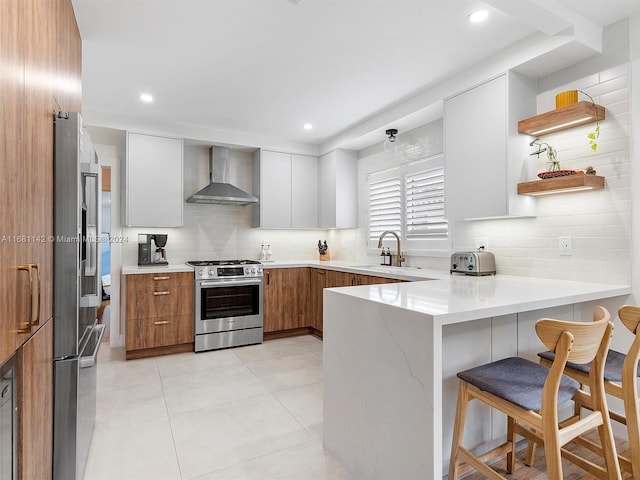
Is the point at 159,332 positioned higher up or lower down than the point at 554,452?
lower down

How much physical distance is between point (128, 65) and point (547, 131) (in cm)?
303

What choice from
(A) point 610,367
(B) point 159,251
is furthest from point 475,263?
(B) point 159,251

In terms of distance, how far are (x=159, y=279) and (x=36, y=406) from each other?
2501 mm

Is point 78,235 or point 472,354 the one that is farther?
point 472,354

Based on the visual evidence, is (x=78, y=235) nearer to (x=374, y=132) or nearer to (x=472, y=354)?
(x=472, y=354)

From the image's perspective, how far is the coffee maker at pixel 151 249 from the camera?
394 centimetres

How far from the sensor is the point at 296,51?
253cm

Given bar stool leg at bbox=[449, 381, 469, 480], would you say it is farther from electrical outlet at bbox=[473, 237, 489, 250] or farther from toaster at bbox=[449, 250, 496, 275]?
electrical outlet at bbox=[473, 237, 489, 250]

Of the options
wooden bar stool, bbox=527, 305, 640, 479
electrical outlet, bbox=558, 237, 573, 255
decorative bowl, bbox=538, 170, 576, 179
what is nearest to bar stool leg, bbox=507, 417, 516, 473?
wooden bar stool, bbox=527, 305, 640, 479

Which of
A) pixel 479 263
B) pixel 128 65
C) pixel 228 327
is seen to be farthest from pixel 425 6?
pixel 228 327

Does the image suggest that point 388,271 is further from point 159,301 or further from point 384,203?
point 159,301

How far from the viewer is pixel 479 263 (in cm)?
280

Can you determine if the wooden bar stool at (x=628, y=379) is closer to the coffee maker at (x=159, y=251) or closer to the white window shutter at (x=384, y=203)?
the white window shutter at (x=384, y=203)

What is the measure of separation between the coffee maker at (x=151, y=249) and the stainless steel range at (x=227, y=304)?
0.38 metres
